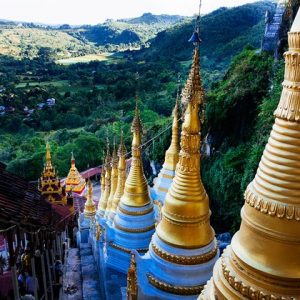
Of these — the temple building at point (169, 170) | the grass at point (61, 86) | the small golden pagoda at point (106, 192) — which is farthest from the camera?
the grass at point (61, 86)

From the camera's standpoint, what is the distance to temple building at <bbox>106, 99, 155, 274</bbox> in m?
9.34

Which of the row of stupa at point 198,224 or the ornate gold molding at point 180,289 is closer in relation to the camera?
the row of stupa at point 198,224

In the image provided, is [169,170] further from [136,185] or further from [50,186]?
[50,186]

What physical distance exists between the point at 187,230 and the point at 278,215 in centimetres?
321

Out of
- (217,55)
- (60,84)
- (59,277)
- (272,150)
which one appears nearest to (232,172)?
(59,277)

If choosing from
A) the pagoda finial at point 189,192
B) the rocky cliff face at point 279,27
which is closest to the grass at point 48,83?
the rocky cliff face at point 279,27

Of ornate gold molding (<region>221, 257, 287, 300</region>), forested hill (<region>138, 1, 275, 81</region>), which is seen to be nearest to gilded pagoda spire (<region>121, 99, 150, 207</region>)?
ornate gold molding (<region>221, 257, 287, 300</region>)

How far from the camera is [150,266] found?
696 centimetres

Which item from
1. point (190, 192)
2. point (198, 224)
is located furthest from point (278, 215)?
point (198, 224)

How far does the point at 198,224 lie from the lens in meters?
6.58

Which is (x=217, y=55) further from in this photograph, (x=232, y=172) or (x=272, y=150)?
(x=272, y=150)

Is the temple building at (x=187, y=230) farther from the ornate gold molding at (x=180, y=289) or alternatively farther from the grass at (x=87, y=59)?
the grass at (x=87, y=59)

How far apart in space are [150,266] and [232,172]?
1254 cm

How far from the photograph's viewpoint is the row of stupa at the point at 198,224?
3.53 meters
